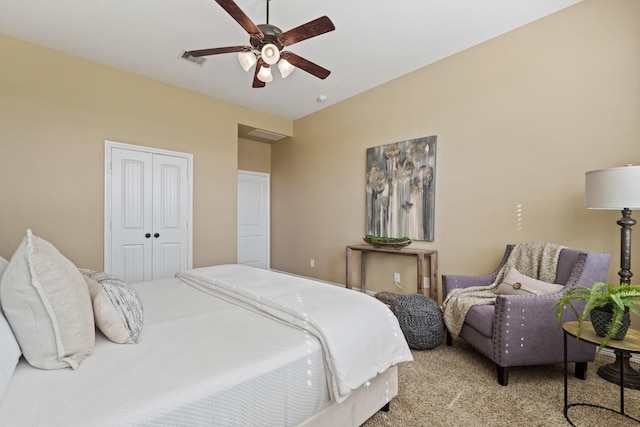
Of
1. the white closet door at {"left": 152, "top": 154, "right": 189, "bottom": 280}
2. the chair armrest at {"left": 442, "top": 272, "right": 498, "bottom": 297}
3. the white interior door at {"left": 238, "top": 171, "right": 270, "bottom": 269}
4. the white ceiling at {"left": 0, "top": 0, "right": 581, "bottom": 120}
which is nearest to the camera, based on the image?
the white ceiling at {"left": 0, "top": 0, "right": 581, "bottom": 120}

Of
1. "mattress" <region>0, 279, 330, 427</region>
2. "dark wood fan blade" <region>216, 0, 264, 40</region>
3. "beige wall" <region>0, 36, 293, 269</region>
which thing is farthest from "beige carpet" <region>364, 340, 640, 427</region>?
"beige wall" <region>0, 36, 293, 269</region>

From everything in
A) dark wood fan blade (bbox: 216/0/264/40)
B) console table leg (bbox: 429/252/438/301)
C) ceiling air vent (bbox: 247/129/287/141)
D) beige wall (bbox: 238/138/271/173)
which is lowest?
console table leg (bbox: 429/252/438/301)

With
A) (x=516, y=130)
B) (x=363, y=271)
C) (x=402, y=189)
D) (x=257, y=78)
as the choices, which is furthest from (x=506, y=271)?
(x=257, y=78)

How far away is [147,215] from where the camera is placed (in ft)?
13.0

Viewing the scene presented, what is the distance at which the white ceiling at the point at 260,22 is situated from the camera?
2.62 meters

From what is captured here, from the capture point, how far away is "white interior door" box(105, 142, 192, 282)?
3713mm

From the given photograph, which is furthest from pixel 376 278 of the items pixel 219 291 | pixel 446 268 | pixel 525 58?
pixel 525 58

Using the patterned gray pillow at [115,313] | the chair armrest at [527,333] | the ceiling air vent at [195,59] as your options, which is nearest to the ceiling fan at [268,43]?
the ceiling air vent at [195,59]

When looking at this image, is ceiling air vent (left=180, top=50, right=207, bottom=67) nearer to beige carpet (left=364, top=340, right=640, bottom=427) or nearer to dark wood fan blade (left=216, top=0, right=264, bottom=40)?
dark wood fan blade (left=216, top=0, right=264, bottom=40)

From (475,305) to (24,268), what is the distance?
2580mm

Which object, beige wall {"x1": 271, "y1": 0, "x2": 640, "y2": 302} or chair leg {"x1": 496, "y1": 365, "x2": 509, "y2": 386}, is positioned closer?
chair leg {"x1": 496, "y1": 365, "x2": 509, "y2": 386}

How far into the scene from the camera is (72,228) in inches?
135

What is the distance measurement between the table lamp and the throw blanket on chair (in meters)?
0.40

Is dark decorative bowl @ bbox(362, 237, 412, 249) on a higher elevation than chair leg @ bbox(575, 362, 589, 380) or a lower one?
higher
